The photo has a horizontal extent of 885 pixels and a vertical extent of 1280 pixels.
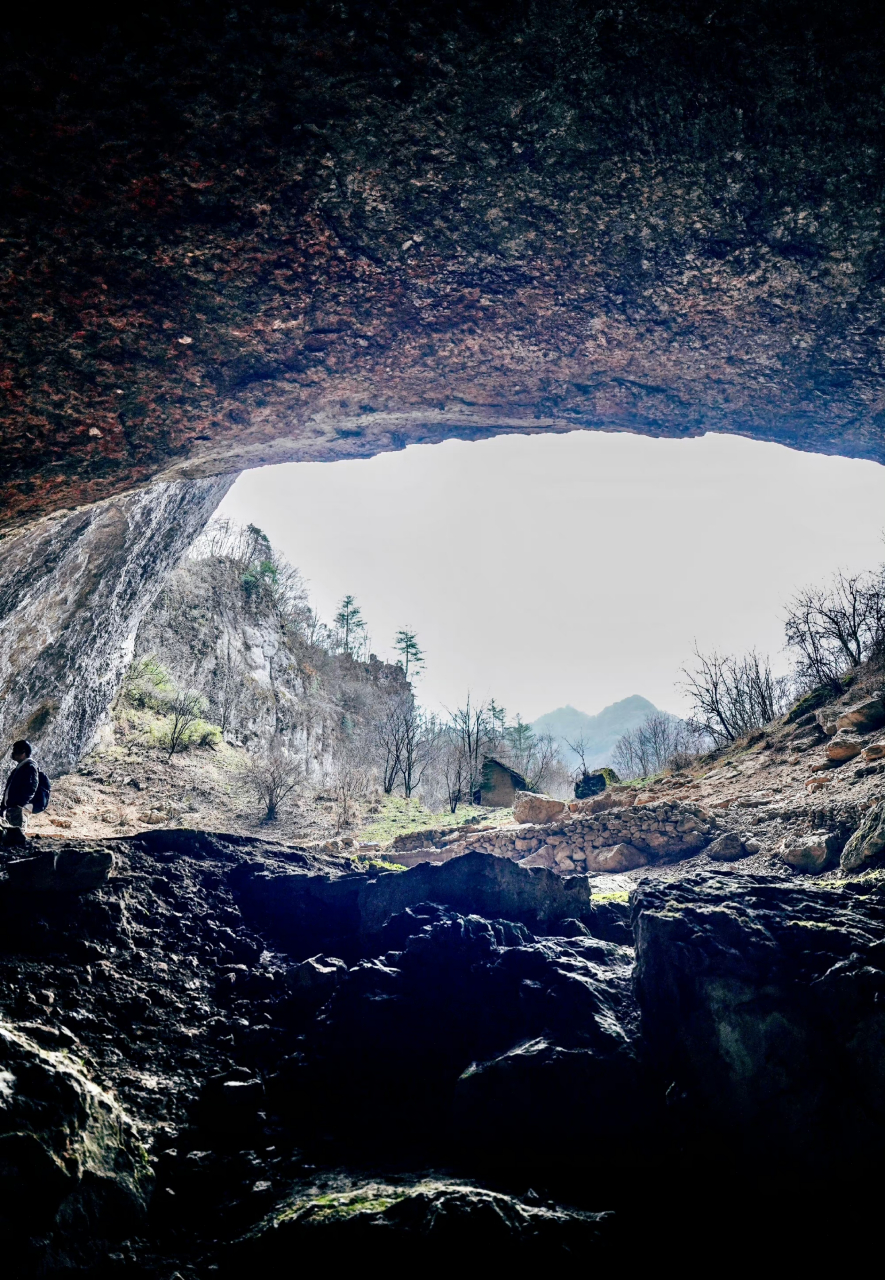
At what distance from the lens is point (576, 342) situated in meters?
5.82

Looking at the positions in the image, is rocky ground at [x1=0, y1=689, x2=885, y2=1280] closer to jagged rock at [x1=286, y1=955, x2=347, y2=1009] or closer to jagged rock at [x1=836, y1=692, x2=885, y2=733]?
jagged rock at [x1=286, y1=955, x2=347, y2=1009]

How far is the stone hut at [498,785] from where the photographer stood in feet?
67.7

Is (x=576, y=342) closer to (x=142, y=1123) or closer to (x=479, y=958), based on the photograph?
(x=479, y=958)

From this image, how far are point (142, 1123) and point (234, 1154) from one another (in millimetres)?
577

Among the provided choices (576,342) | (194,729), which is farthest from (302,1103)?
(194,729)

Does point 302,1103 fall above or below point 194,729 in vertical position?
below

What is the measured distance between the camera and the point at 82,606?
38.8ft

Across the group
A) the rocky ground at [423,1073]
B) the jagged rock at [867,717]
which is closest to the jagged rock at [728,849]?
the rocky ground at [423,1073]

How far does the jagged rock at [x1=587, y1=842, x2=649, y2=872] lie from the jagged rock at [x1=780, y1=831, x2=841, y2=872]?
11.6ft

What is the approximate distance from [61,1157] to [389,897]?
13.2 feet

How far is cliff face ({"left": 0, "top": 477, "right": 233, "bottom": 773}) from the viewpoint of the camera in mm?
9258

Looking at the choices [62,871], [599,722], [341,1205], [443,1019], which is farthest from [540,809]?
[599,722]

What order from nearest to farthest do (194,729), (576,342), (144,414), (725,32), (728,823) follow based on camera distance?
A: (725,32) < (144,414) < (576,342) < (728,823) < (194,729)

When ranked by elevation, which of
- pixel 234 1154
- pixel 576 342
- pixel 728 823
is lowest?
pixel 234 1154
